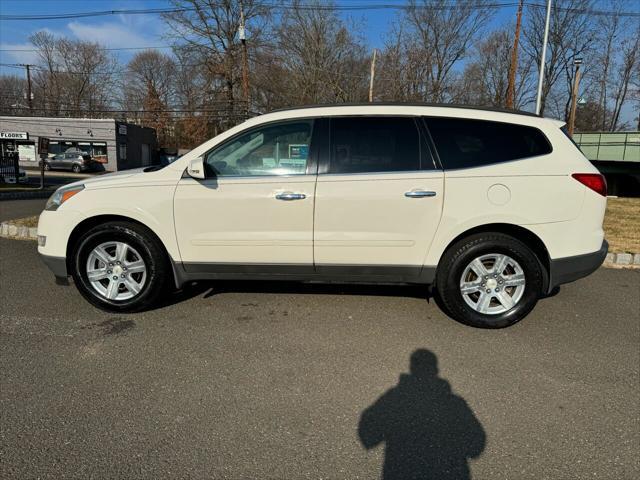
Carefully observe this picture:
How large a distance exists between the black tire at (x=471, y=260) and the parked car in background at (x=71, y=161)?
1428 inches

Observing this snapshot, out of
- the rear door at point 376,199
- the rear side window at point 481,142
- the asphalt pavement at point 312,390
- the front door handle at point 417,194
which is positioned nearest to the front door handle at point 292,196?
the rear door at point 376,199

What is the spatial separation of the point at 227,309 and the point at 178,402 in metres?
1.49

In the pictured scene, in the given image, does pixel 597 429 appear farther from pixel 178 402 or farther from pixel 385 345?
pixel 178 402

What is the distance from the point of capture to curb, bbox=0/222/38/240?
724 cm

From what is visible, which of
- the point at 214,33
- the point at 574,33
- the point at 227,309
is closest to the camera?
the point at 227,309

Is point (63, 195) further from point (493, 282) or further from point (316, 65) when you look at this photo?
point (316, 65)

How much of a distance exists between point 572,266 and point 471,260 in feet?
2.94

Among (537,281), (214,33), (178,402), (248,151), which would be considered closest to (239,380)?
(178,402)

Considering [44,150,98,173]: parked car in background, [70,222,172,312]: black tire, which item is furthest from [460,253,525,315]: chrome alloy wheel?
[44,150,98,173]: parked car in background

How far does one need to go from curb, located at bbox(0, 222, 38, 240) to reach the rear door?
6052mm

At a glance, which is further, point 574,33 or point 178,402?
point 574,33

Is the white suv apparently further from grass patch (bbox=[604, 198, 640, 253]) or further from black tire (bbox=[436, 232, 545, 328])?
grass patch (bbox=[604, 198, 640, 253])

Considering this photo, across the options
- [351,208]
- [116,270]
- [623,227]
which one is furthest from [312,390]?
[623,227]

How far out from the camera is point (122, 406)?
2594mm
